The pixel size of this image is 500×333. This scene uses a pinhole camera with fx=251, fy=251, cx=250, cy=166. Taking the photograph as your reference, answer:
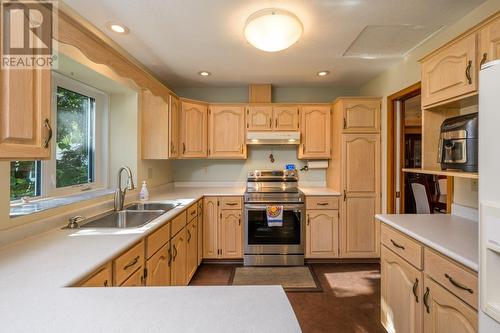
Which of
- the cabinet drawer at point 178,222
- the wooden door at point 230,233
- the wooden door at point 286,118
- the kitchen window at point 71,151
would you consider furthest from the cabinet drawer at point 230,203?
the kitchen window at point 71,151

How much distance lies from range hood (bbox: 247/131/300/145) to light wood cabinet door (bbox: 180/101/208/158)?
2.01 feet

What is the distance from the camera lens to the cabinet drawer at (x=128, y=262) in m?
1.24

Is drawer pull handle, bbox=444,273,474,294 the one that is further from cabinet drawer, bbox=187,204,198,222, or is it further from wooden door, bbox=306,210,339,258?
cabinet drawer, bbox=187,204,198,222

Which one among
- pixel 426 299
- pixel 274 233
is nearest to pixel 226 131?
pixel 274 233

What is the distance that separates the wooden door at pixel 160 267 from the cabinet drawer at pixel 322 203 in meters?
1.75

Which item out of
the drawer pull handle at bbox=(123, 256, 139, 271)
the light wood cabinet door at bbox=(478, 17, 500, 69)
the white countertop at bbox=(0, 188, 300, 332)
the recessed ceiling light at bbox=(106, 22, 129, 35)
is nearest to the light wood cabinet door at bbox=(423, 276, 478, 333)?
the white countertop at bbox=(0, 188, 300, 332)

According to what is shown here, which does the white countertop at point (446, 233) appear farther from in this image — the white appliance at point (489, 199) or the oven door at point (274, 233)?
the oven door at point (274, 233)

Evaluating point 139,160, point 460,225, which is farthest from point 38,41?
point 460,225

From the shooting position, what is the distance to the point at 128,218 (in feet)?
7.22

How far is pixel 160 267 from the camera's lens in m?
1.78

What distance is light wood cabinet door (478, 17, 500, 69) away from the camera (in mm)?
1197

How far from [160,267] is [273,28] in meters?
1.84

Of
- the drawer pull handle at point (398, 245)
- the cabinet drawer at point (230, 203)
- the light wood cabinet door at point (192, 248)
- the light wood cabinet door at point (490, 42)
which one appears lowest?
the light wood cabinet door at point (192, 248)

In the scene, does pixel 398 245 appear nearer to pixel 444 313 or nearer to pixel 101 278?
pixel 444 313
